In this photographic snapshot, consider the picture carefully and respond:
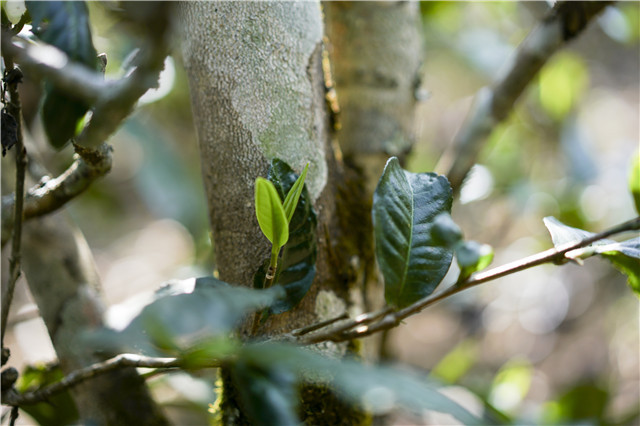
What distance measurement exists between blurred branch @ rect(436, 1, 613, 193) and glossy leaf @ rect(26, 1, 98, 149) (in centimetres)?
61

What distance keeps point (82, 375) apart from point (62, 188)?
0.19 meters

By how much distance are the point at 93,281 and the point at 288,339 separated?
0.37m

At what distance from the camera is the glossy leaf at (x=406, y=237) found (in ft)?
1.38

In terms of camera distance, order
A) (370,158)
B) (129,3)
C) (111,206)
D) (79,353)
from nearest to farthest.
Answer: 1. (129,3)
2. (79,353)
3. (370,158)
4. (111,206)

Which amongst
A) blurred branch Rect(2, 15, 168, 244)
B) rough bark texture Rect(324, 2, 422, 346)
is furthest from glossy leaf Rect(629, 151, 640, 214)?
blurred branch Rect(2, 15, 168, 244)

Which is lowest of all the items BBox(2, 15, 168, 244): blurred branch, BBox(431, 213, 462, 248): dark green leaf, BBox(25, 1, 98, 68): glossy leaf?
BBox(431, 213, 462, 248): dark green leaf

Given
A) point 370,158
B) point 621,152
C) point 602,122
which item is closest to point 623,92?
point 602,122

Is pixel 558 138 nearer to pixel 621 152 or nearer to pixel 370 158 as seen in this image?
pixel 621 152

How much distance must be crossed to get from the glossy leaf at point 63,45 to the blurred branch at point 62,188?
0.38 feet

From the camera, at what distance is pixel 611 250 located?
43cm

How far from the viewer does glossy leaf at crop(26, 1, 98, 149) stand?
1.29 ft

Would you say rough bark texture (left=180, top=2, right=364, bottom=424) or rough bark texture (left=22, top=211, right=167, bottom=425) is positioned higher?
rough bark texture (left=180, top=2, right=364, bottom=424)

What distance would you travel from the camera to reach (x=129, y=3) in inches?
14.4

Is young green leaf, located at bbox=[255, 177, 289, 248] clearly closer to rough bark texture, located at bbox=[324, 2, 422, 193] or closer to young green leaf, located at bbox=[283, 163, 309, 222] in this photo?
young green leaf, located at bbox=[283, 163, 309, 222]
